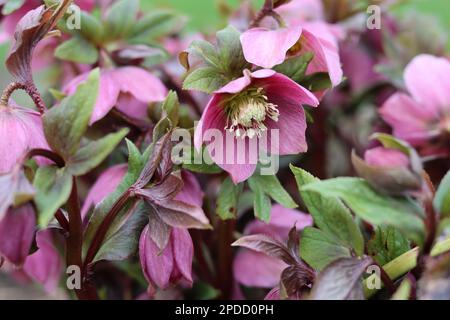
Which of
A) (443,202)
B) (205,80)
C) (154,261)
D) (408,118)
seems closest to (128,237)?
(154,261)

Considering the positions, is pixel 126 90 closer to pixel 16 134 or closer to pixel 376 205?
pixel 16 134

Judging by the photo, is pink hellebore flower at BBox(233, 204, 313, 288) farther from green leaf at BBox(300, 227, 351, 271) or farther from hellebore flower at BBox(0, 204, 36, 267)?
hellebore flower at BBox(0, 204, 36, 267)

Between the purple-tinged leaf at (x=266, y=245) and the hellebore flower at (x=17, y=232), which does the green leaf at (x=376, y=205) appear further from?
the hellebore flower at (x=17, y=232)

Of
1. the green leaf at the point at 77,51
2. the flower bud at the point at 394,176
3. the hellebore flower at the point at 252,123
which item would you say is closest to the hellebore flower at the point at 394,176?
the flower bud at the point at 394,176

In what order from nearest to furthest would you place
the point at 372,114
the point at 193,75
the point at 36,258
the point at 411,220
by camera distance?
the point at 411,220, the point at 193,75, the point at 36,258, the point at 372,114

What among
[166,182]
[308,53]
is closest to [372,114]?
[308,53]

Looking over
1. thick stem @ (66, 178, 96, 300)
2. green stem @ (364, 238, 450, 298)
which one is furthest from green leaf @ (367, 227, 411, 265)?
thick stem @ (66, 178, 96, 300)

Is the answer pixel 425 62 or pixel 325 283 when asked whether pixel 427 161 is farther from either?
pixel 325 283
